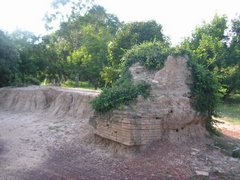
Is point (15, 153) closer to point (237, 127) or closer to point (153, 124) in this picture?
point (153, 124)

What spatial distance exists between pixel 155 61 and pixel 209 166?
3.55m

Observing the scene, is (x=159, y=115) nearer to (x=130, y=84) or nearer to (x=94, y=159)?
(x=130, y=84)

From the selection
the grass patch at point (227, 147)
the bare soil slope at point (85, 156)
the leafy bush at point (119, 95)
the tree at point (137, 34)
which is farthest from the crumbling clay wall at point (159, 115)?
the tree at point (137, 34)

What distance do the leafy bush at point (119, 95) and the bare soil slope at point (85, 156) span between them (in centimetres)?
107

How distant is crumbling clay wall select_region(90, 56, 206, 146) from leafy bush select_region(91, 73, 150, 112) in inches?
6.6

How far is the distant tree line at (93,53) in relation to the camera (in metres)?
17.6

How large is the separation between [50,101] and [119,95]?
19.3 feet

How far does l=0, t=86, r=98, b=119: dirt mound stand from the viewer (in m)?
10.9

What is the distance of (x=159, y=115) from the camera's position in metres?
8.12

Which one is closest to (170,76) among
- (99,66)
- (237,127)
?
(237,127)

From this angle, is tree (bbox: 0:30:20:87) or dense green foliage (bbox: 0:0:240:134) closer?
dense green foliage (bbox: 0:0:240:134)

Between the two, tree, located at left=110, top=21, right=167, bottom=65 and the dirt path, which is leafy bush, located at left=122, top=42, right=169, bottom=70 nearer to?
the dirt path

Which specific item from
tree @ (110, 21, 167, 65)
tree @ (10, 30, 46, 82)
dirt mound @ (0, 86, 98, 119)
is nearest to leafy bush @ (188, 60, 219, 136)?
dirt mound @ (0, 86, 98, 119)

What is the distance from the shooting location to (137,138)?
7645 mm
